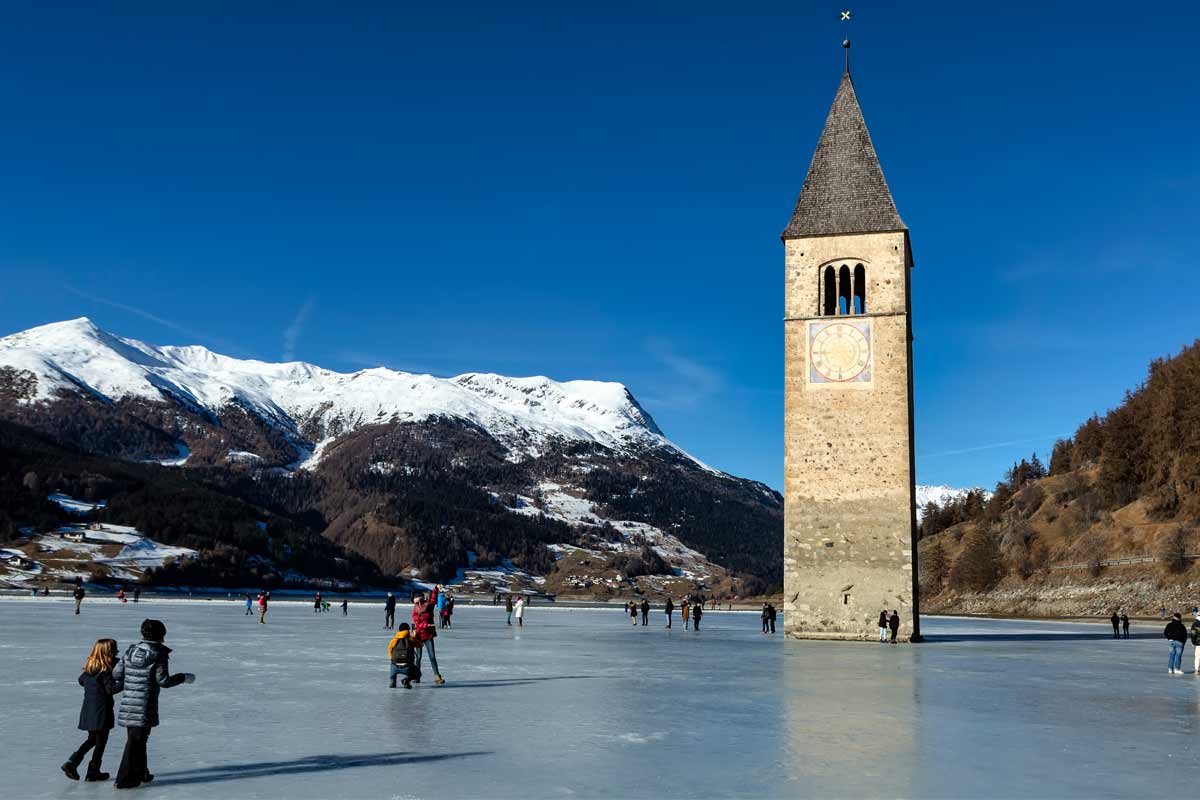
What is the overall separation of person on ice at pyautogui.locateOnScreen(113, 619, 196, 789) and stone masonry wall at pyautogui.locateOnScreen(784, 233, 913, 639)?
34.0 m

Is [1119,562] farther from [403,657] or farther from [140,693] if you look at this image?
[140,693]

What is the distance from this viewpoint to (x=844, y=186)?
46938 mm

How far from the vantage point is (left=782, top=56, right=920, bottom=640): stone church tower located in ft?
138

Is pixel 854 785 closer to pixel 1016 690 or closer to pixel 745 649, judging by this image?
pixel 1016 690

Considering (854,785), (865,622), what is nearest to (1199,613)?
(865,622)

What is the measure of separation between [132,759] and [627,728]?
24.5 feet

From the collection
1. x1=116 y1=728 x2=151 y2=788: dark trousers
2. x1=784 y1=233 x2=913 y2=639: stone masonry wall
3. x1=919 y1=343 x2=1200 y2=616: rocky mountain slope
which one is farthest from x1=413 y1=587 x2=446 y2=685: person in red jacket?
x1=919 y1=343 x2=1200 y2=616: rocky mountain slope

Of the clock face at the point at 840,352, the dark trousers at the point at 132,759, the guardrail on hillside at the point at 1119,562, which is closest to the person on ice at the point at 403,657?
the dark trousers at the point at 132,759

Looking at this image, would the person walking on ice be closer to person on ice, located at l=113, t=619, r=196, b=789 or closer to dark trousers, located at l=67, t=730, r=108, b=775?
person on ice, located at l=113, t=619, r=196, b=789

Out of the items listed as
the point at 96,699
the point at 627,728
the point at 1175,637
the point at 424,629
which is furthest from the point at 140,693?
the point at 1175,637

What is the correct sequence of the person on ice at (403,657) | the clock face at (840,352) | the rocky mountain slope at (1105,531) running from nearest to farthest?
the person on ice at (403,657)
the clock face at (840,352)
the rocky mountain slope at (1105,531)

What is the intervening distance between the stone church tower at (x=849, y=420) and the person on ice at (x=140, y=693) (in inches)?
1343

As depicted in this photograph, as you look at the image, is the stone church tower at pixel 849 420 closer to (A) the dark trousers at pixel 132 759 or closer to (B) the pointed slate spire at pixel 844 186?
(B) the pointed slate spire at pixel 844 186

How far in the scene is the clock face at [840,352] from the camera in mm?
43844
